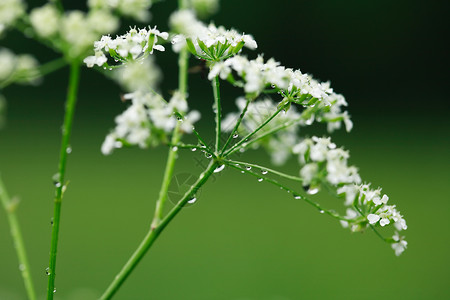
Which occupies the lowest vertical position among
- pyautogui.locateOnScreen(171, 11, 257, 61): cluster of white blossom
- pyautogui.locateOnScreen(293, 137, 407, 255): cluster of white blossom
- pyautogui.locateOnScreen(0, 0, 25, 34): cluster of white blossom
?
pyautogui.locateOnScreen(293, 137, 407, 255): cluster of white blossom

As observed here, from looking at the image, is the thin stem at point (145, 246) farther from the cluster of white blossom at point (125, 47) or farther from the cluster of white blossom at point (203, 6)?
the cluster of white blossom at point (203, 6)

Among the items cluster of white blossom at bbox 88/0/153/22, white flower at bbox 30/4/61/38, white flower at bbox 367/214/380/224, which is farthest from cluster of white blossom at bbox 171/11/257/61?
white flower at bbox 367/214/380/224

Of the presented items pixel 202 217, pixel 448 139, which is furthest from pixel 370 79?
pixel 202 217

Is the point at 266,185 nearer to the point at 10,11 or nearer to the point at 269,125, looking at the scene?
the point at 269,125

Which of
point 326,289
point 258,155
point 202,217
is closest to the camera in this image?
point 326,289

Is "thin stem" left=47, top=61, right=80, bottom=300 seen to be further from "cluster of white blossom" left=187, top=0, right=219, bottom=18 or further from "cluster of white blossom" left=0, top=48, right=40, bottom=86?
"cluster of white blossom" left=187, top=0, right=219, bottom=18

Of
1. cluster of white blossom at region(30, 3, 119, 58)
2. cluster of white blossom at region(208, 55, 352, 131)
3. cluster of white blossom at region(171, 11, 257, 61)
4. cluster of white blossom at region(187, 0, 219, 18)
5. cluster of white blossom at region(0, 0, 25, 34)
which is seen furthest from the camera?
cluster of white blossom at region(187, 0, 219, 18)

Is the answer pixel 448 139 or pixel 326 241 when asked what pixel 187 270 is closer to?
pixel 326 241
